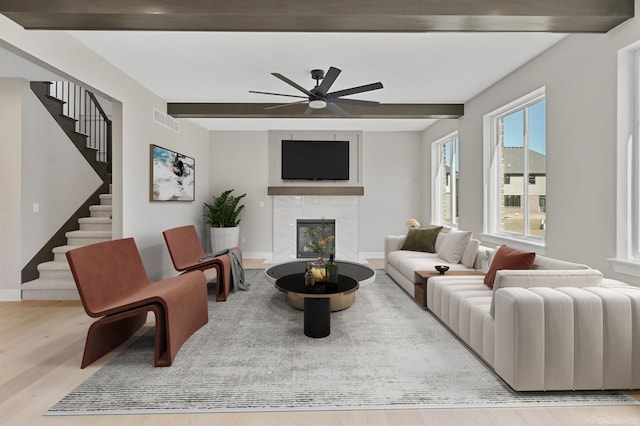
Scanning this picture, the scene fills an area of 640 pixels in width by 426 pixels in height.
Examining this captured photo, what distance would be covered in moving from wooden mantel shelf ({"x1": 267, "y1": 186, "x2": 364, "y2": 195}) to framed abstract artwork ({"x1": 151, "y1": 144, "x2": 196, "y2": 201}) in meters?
1.68

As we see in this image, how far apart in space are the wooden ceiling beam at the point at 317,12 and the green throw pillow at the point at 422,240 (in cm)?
310

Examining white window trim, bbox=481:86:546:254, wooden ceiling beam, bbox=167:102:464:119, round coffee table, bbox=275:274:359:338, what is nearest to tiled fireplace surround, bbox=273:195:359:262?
wooden ceiling beam, bbox=167:102:464:119

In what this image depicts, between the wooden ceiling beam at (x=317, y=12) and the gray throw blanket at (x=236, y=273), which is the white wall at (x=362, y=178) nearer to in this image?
the gray throw blanket at (x=236, y=273)

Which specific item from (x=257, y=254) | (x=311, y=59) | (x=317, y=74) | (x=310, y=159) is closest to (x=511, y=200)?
(x=317, y=74)

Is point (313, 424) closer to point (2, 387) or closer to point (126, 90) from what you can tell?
point (2, 387)

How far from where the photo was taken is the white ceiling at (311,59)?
3.01 metres

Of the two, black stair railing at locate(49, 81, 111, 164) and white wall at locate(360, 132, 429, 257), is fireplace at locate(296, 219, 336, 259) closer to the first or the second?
white wall at locate(360, 132, 429, 257)

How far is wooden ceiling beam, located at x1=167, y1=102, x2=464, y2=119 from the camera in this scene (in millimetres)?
5059

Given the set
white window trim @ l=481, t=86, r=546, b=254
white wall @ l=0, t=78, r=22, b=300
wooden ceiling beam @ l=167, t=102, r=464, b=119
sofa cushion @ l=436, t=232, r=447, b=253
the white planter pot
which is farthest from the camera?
the white planter pot

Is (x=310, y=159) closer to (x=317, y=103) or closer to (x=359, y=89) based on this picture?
(x=317, y=103)

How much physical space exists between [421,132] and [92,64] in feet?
19.3

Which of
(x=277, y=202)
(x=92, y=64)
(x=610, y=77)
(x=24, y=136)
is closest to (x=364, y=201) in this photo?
(x=277, y=202)

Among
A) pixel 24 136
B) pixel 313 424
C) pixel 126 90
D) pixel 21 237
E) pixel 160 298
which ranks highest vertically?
pixel 126 90

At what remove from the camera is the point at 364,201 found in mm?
6941
